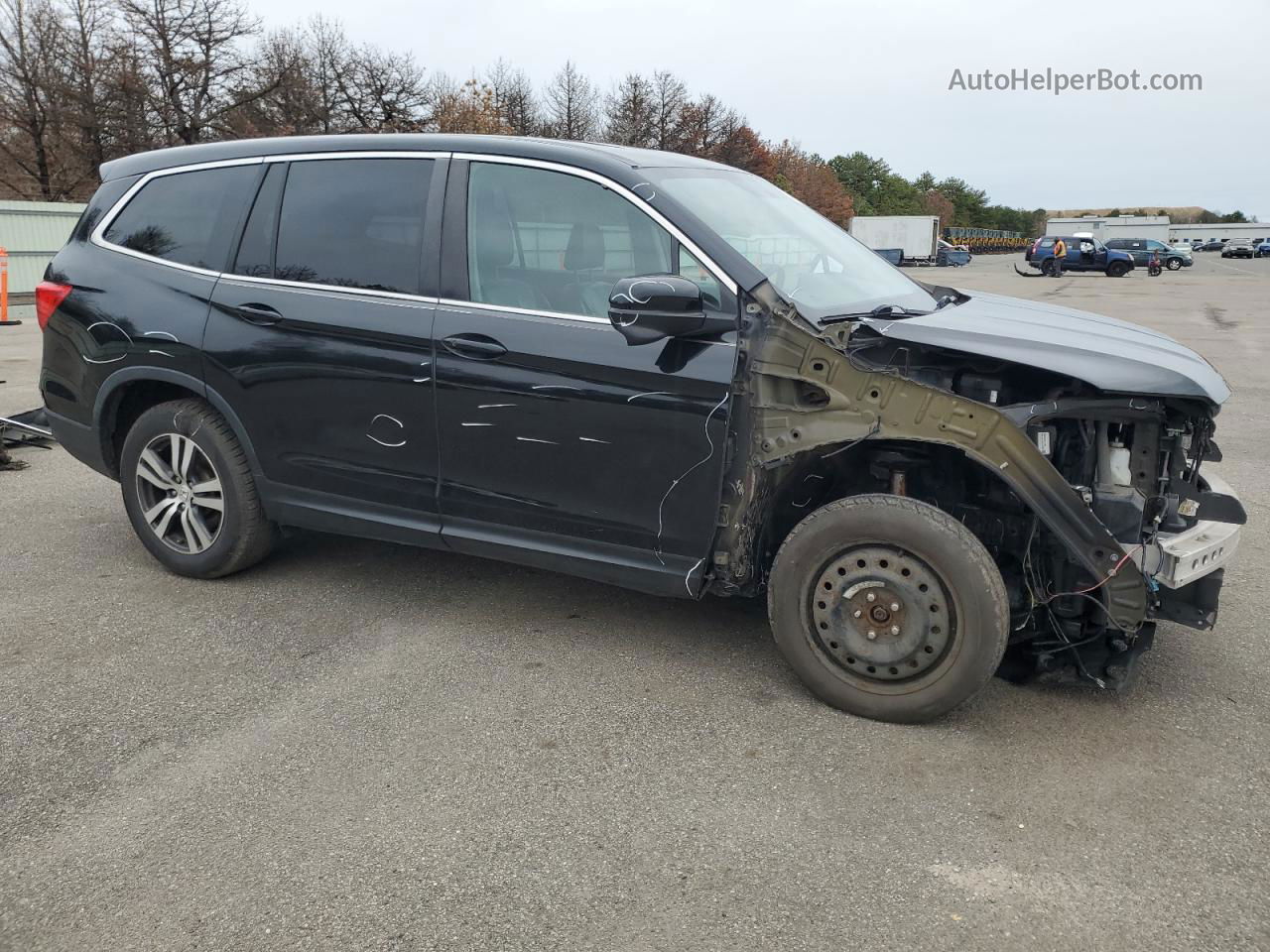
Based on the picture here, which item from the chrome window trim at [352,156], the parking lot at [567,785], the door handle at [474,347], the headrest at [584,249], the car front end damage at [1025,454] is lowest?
the parking lot at [567,785]

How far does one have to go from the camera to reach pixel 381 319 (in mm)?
4102

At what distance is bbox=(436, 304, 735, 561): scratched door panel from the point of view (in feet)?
11.8

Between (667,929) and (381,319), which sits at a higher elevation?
(381,319)

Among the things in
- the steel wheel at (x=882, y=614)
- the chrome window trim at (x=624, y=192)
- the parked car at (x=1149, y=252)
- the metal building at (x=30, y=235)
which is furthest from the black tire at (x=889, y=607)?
the parked car at (x=1149, y=252)

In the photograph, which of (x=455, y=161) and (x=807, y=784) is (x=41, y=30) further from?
(x=807, y=784)

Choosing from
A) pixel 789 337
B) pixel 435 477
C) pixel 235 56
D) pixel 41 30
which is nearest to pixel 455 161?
pixel 435 477

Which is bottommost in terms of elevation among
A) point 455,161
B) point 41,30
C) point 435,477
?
point 435,477

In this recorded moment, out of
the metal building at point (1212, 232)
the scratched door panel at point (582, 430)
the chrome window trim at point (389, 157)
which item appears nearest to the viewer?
the scratched door panel at point (582, 430)

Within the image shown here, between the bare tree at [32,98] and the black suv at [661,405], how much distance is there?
3477 centimetres

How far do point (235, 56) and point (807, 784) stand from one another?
42.4 metres

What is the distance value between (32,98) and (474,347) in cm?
3700

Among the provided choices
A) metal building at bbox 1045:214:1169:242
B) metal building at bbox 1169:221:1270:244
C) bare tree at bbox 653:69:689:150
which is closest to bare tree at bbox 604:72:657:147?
→ bare tree at bbox 653:69:689:150

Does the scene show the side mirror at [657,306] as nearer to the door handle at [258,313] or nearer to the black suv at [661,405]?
the black suv at [661,405]

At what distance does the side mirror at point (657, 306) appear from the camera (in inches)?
135
